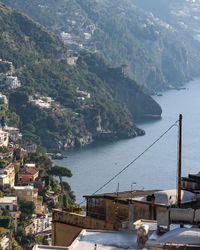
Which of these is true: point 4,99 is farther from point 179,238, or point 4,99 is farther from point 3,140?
point 179,238

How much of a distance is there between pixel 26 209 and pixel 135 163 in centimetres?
5076

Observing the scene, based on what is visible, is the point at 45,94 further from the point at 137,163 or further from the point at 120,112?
the point at 137,163

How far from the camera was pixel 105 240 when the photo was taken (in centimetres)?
1365

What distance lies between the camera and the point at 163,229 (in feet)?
44.5

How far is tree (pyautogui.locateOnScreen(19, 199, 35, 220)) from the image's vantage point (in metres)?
76.7

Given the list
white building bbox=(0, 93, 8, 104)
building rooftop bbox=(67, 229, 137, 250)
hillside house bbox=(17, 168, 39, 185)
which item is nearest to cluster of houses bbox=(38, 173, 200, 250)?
building rooftop bbox=(67, 229, 137, 250)

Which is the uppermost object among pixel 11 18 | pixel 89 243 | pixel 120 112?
pixel 11 18

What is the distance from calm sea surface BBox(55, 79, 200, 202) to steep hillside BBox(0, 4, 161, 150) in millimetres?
6055

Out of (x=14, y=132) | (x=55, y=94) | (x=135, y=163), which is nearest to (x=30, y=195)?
(x=135, y=163)

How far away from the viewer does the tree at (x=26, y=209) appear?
7673 cm

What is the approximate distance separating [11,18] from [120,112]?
98.1 feet

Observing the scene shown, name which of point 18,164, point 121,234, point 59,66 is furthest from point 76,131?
point 121,234

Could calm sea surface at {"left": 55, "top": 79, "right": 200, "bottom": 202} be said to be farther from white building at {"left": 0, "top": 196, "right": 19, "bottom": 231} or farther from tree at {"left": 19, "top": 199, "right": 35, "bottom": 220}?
white building at {"left": 0, "top": 196, "right": 19, "bottom": 231}

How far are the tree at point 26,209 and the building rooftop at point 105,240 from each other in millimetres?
62869
